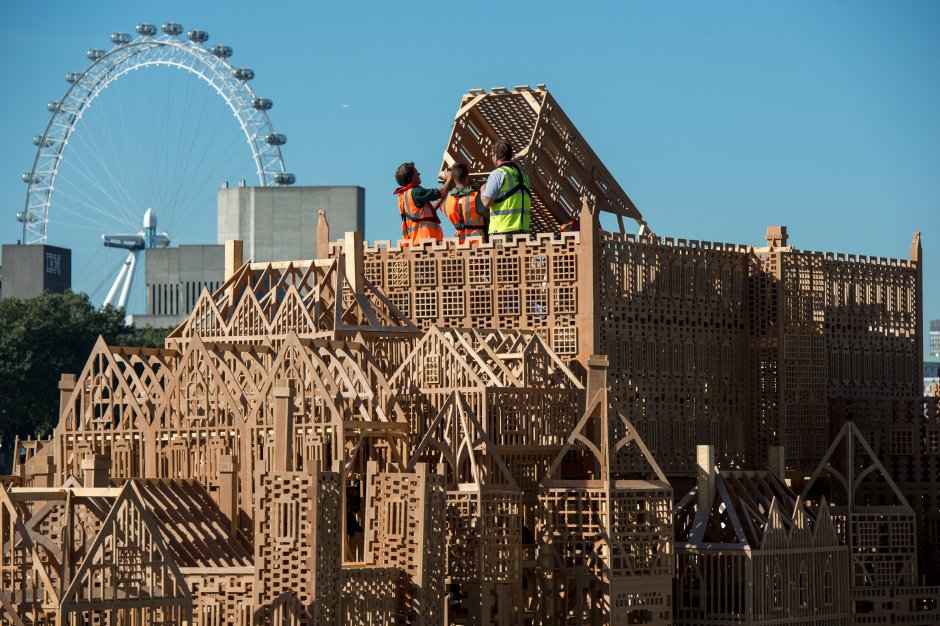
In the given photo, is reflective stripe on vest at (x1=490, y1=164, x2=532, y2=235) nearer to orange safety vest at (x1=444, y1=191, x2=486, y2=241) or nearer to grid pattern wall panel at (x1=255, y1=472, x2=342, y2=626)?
orange safety vest at (x1=444, y1=191, x2=486, y2=241)

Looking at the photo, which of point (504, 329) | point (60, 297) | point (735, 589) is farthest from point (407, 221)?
point (60, 297)

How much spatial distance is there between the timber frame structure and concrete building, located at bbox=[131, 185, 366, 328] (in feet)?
192

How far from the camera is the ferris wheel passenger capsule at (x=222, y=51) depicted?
115 m

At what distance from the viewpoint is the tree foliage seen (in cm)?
8400

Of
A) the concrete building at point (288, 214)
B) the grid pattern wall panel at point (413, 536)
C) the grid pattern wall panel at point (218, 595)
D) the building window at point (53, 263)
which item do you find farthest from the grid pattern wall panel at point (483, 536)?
the building window at point (53, 263)

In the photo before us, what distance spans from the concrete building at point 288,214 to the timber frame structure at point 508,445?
197ft

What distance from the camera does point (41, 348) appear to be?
287 feet

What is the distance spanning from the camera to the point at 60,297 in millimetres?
92062

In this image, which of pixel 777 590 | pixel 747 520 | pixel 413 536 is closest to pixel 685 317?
pixel 747 520

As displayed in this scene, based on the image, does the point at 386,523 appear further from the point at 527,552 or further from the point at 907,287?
the point at 907,287

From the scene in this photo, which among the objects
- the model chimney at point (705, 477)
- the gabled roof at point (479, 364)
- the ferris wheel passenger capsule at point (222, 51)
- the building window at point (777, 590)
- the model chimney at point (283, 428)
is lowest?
the building window at point (777, 590)

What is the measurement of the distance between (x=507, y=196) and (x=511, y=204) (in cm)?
18

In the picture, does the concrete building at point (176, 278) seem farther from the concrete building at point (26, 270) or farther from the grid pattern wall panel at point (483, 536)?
the grid pattern wall panel at point (483, 536)

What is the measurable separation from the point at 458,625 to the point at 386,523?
8.62ft
